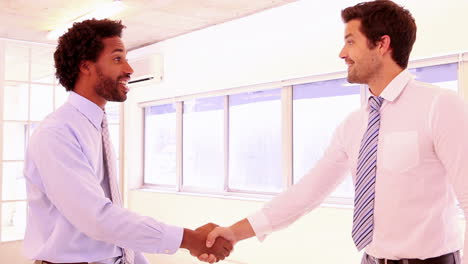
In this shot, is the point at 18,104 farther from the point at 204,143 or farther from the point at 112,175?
the point at 112,175

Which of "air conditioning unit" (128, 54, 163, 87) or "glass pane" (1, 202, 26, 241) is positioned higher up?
"air conditioning unit" (128, 54, 163, 87)

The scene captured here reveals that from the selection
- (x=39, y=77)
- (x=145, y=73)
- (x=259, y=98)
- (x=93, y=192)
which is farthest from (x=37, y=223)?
(x=39, y=77)

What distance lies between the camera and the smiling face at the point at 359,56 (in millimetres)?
1951

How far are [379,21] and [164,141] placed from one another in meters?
5.62

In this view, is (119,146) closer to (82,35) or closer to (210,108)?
(210,108)

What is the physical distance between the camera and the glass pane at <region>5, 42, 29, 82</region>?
6.88m

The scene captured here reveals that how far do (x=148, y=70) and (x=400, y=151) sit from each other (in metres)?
5.57

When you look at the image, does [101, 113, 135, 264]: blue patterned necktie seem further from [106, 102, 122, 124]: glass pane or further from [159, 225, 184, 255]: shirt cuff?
[106, 102, 122, 124]: glass pane

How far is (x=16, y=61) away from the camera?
24.8 feet

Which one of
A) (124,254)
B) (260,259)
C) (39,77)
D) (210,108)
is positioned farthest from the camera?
(39,77)

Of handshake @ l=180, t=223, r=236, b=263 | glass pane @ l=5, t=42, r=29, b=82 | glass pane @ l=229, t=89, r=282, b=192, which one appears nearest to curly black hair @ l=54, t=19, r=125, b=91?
handshake @ l=180, t=223, r=236, b=263

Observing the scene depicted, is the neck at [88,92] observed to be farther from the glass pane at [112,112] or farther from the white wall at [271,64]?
the glass pane at [112,112]

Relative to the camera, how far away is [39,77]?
788 cm

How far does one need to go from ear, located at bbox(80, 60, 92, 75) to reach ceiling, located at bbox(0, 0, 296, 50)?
A: 3057mm
